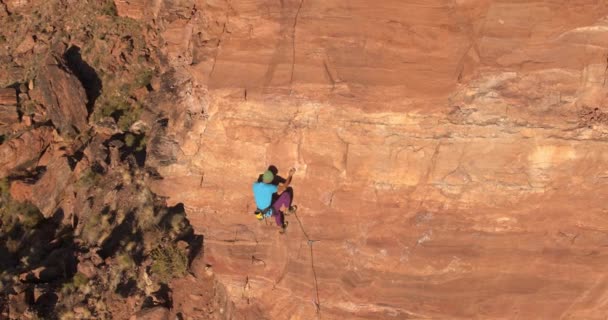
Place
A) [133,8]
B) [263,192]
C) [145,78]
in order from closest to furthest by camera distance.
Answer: [263,192]
[145,78]
[133,8]

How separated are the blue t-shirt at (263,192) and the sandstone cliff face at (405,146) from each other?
0.54 metres

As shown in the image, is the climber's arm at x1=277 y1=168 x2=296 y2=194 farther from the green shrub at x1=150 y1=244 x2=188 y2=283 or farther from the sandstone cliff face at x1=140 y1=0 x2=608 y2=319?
the green shrub at x1=150 y1=244 x2=188 y2=283

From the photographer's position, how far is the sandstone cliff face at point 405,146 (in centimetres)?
830

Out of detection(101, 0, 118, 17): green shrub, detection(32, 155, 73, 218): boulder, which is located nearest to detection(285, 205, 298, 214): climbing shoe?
detection(32, 155, 73, 218): boulder

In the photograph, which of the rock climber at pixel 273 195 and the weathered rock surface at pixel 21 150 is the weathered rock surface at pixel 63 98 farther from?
the rock climber at pixel 273 195

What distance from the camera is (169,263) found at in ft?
41.4

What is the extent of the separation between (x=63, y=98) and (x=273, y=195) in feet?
31.1

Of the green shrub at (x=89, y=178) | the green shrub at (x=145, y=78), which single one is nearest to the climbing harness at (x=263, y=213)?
the green shrub at (x=89, y=178)

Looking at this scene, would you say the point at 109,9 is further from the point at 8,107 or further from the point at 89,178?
the point at 89,178

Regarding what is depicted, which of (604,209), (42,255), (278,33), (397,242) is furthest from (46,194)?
(604,209)

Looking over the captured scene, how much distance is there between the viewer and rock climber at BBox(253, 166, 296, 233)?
9.55 metres

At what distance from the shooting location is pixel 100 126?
1544cm

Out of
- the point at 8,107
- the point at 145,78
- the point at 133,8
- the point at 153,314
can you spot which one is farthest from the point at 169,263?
the point at 133,8

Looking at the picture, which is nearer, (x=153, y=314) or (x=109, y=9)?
(x=153, y=314)
